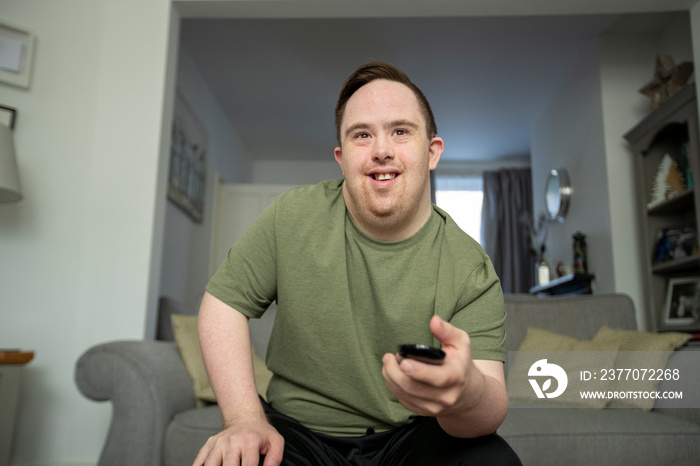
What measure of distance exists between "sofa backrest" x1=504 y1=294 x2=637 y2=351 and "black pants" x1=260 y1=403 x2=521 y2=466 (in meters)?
1.41

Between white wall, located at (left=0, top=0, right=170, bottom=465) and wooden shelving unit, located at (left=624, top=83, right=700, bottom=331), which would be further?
wooden shelving unit, located at (left=624, top=83, right=700, bottom=331)

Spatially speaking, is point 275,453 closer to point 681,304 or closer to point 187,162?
point 681,304

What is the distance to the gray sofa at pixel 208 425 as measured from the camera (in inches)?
64.1

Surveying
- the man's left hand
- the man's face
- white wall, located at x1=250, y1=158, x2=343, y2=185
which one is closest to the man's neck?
the man's face

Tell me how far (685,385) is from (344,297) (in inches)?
57.2

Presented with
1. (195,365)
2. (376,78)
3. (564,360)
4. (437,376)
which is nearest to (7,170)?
(195,365)

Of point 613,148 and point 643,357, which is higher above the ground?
point 613,148

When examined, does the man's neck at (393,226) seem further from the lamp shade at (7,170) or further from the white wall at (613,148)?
the white wall at (613,148)

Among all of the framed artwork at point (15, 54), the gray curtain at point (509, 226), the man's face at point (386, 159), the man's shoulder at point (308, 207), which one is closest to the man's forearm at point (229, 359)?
the man's shoulder at point (308, 207)

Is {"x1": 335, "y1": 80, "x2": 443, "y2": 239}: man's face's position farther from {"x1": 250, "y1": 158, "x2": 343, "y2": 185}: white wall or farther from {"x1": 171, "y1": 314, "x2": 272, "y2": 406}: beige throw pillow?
{"x1": 250, "y1": 158, "x2": 343, "y2": 185}: white wall

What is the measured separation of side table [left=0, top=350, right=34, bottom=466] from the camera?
6.33 ft

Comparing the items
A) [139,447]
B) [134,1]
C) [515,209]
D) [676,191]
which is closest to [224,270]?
[139,447]

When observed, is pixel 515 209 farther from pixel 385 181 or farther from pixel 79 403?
pixel 385 181

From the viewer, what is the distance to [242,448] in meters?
0.79
